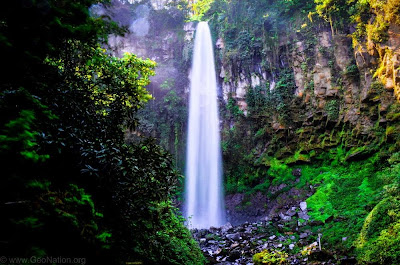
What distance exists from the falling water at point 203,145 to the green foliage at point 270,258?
916 centimetres

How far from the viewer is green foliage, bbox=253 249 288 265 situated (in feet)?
23.4

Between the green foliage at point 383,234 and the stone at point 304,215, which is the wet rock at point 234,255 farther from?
the stone at point 304,215

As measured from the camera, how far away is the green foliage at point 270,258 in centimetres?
712

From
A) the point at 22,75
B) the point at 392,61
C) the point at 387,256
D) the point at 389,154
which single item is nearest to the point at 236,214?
the point at 389,154

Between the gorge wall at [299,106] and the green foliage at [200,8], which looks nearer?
the gorge wall at [299,106]

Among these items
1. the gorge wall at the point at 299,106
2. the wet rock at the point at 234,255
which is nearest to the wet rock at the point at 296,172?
the gorge wall at the point at 299,106

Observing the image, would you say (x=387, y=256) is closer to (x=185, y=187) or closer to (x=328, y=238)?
(x=328, y=238)

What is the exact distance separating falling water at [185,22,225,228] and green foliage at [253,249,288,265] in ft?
30.1

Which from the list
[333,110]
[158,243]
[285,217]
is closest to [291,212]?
[285,217]

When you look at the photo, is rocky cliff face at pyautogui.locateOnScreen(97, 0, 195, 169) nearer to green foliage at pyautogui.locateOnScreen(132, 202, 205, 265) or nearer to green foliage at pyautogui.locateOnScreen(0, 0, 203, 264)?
green foliage at pyautogui.locateOnScreen(132, 202, 205, 265)

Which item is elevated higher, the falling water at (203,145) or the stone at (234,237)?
the falling water at (203,145)

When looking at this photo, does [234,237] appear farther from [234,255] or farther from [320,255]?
[320,255]

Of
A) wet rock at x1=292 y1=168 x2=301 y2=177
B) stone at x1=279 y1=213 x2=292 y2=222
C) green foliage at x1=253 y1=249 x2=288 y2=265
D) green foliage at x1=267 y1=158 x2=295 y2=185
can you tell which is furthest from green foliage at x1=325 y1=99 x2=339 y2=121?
green foliage at x1=253 y1=249 x2=288 y2=265

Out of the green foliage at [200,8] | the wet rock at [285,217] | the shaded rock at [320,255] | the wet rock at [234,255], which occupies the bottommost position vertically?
the wet rock at [234,255]
